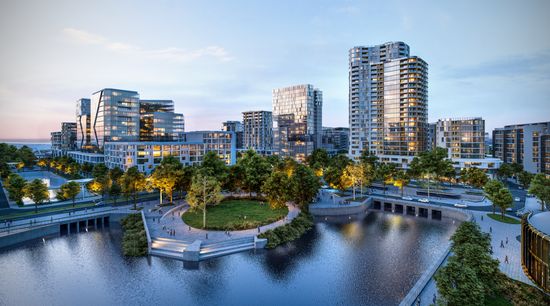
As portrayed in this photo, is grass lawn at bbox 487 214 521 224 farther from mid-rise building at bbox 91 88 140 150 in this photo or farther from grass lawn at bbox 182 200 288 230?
mid-rise building at bbox 91 88 140 150

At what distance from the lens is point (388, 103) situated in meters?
134

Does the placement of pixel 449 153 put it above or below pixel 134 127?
below

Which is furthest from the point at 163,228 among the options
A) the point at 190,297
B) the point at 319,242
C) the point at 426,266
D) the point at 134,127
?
the point at 134,127

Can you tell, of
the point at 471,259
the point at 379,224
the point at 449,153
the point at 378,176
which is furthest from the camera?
the point at 449,153

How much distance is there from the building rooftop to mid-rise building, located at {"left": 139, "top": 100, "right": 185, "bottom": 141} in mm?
158291

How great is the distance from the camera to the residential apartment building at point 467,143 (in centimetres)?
11044

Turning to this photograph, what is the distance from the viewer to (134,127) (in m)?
149

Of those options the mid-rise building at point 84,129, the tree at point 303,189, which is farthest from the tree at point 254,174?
the mid-rise building at point 84,129

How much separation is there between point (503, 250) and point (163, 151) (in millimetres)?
105235

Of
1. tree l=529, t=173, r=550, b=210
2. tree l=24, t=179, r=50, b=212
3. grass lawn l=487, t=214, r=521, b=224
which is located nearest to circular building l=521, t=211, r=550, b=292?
grass lawn l=487, t=214, r=521, b=224

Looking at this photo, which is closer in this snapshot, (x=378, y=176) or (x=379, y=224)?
(x=379, y=224)

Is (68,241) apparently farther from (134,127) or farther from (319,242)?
(134,127)

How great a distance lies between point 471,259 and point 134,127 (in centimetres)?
15349

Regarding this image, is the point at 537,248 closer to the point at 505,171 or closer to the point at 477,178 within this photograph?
the point at 477,178
